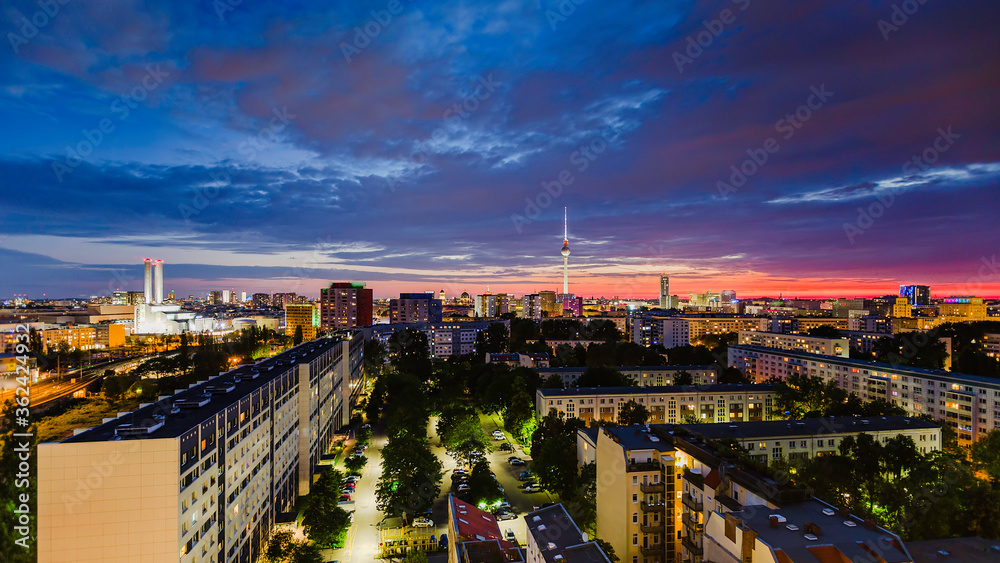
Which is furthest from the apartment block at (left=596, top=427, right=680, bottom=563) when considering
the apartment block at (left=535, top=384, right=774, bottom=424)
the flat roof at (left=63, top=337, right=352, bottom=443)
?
the apartment block at (left=535, top=384, right=774, bottom=424)

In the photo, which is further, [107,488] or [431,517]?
[431,517]

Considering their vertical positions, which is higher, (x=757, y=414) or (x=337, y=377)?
(x=337, y=377)

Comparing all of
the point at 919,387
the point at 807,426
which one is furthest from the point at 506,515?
the point at 919,387

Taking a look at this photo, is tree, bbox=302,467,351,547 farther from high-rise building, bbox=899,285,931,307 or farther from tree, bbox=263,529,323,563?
high-rise building, bbox=899,285,931,307

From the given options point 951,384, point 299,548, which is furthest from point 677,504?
point 951,384

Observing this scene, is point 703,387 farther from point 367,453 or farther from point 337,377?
point 337,377

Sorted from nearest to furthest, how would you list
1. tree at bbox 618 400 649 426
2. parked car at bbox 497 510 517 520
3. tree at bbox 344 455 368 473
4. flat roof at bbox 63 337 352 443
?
1. flat roof at bbox 63 337 352 443
2. parked car at bbox 497 510 517 520
3. tree at bbox 344 455 368 473
4. tree at bbox 618 400 649 426
